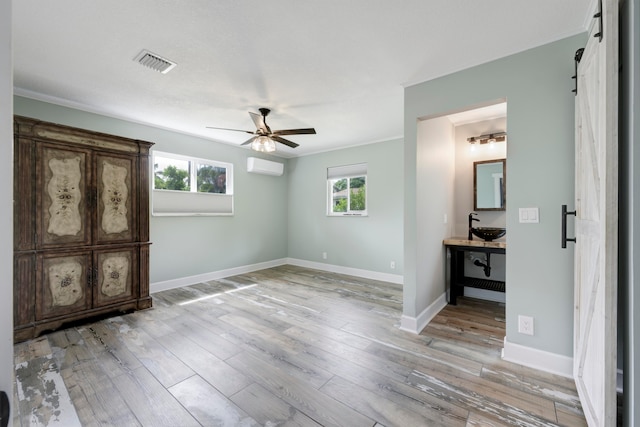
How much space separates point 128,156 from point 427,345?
13.0 feet

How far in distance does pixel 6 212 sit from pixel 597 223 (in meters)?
2.29

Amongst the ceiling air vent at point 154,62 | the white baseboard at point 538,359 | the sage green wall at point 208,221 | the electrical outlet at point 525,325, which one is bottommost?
the white baseboard at point 538,359

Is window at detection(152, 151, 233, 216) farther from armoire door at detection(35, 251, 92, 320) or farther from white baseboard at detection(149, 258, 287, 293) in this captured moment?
armoire door at detection(35, 251, 92, 320)

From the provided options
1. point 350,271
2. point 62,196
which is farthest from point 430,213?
point 62,196

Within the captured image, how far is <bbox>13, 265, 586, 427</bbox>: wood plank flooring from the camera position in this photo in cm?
163

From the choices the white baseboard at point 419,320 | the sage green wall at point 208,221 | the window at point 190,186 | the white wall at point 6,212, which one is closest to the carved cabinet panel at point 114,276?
the sage green wall at point 208,221

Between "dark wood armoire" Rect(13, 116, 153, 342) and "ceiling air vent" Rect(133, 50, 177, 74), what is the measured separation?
1.21 m

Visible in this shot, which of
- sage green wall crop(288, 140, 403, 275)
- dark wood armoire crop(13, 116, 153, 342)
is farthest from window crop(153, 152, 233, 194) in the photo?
sage green wall crop(288, 140, 403, 275)

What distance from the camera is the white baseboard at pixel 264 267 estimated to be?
4180mm

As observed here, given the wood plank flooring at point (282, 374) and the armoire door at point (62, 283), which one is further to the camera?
the armoire door at point (62, 283)

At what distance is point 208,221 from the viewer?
15.6 ft

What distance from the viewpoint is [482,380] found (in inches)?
77.2

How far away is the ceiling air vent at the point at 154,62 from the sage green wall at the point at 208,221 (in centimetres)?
179

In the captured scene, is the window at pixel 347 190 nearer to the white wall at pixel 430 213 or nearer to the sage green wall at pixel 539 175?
the white wall at pixel 430 213
